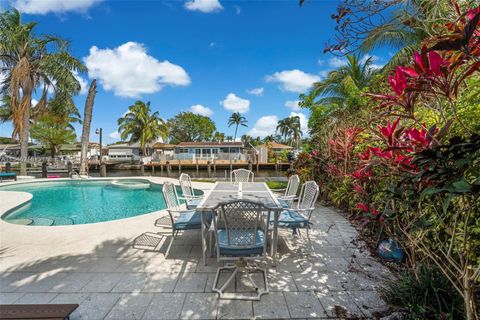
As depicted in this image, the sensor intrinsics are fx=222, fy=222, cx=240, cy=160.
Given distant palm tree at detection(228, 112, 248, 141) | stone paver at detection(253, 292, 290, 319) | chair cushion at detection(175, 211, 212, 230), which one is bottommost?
stone paver at detection(253, 292, 290, 319)

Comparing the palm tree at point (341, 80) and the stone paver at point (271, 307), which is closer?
the stone paver at point (271, 307)

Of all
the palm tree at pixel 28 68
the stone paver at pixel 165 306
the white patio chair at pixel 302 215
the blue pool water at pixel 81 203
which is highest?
the palm tree at pixel 28 68

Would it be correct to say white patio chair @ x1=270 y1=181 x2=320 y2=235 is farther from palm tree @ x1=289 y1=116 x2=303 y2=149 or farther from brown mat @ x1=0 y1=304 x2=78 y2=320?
palm tree @ x1=289 y1=116 x2=303 y2=149

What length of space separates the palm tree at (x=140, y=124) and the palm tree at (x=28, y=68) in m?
14.5

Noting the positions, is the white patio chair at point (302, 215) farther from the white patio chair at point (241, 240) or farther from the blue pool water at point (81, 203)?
the blue pool water at point (81, 203)

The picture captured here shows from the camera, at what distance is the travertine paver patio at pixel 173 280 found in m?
2.16

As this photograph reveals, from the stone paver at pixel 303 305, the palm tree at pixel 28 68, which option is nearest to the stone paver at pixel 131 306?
the stone paver at pixel 303 305

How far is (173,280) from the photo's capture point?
265 centimetres

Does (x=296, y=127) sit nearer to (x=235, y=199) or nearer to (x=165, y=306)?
(x=235, y=199)

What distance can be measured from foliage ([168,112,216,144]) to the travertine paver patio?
125ft

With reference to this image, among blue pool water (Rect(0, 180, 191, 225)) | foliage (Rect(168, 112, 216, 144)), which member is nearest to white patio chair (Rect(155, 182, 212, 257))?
blue pool water (Rect(0, 180, 191, 225))

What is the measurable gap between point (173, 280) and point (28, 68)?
1530 centimetres

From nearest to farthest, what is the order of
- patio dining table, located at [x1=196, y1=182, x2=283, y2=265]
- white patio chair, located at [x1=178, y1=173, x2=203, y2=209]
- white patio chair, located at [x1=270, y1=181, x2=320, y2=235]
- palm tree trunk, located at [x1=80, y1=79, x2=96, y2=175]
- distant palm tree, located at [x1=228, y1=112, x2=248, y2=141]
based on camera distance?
patio dining table, located at [x1=196, y1=182, x2=283, y2=265] < white patio chair, located at [x1=270, y1=181, x2=320, y2=235] < white patio chair, located at [x1=178, y1=173, x2=203, y2=209] < palm tree trunk, located at [x1=80, y1=79, x2=96, y2=175] < distant palm tree, located at [x1=228, y1=112, x2=248, y2=141]

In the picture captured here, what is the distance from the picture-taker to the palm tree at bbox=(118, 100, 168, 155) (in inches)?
1087
